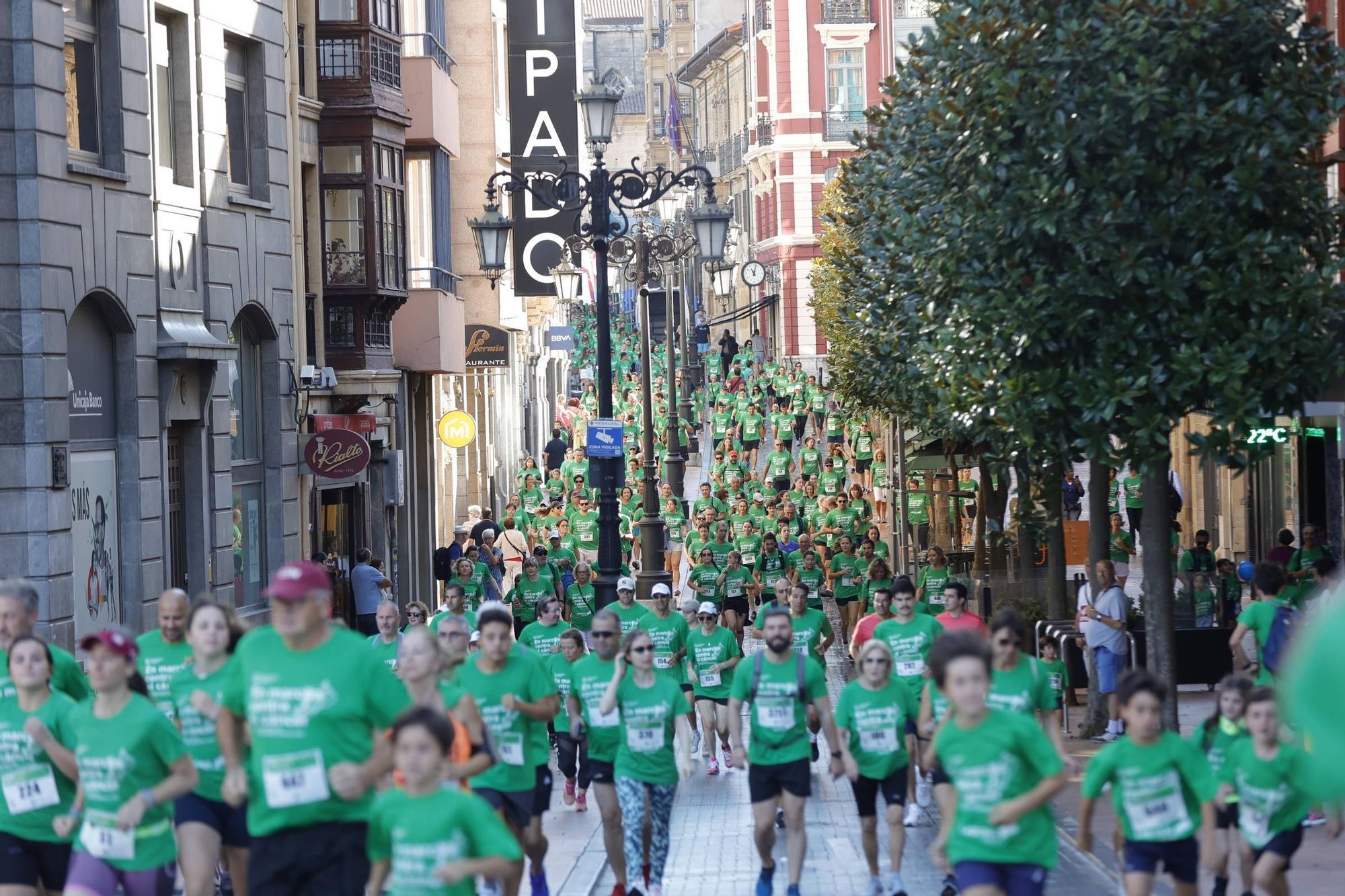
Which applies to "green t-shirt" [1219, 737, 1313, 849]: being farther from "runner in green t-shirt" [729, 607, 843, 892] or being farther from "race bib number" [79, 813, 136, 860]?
"race bib number" [79, 813, 136, 860]

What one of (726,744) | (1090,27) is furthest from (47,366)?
(1090,27)

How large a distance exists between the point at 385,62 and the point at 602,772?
61.7 ft

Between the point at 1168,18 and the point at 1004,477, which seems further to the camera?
the point at 1004,477

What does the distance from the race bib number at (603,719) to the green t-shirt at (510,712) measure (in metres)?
1.16

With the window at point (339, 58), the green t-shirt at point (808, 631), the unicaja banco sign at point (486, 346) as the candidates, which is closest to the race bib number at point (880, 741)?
the green t-shirt at point (808, 631)

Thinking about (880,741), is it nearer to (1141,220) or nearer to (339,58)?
(1141,220)

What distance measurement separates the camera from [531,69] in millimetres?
40250

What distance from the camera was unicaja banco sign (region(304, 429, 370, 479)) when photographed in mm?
24594

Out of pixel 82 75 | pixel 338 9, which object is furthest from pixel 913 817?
pixel 338 9

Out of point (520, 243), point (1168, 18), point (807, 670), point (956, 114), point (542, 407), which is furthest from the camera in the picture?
point (542, 407)

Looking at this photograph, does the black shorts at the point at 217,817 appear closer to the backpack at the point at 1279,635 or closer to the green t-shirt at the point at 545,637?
the green t-shirt at the point at 545,637

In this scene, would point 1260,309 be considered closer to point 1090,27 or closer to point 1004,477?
point 1090,27

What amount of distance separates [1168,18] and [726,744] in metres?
7.45

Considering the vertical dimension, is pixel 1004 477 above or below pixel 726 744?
above
